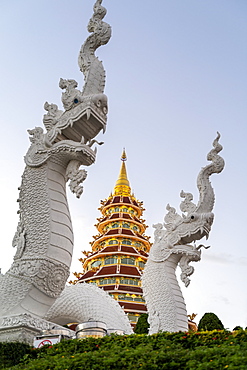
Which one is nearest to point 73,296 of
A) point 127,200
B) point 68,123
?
point 68,123

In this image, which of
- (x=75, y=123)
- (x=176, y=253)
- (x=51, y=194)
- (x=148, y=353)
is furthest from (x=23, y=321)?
(x=176, y=253)

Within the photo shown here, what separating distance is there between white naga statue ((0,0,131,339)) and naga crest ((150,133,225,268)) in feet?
17.8

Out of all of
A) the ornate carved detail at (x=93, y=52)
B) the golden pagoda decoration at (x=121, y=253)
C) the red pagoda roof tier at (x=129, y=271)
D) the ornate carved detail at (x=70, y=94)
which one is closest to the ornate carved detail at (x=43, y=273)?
the ornate carved detail at (x=70, y=94)

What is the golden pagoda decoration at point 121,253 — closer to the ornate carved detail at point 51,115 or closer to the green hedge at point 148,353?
the ornate carved detail at point 51,115

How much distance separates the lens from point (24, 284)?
772 centimetres

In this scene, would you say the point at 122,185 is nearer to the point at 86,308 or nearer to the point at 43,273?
the point at 86,308

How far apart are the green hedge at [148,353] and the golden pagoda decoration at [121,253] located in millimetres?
16118

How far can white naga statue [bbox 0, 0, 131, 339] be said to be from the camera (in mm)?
7742

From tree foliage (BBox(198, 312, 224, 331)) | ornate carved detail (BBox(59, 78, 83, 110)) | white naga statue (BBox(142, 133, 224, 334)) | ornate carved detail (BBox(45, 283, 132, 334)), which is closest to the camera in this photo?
ornate carved detail (BBox(59, 78, 83, 110))

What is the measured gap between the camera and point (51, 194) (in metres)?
8.52

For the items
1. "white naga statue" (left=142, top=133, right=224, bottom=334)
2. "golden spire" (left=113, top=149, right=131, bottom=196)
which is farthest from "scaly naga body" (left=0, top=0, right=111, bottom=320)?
"golden spire" (left=113, top=149, right=131, bottom=196)

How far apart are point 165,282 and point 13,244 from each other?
565cm

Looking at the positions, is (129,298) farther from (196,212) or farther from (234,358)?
(234,358)

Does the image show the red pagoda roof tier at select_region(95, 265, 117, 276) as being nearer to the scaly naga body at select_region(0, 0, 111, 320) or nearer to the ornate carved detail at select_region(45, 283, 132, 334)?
the ornate carved detail at select_region(45, 283, 132, 334)
